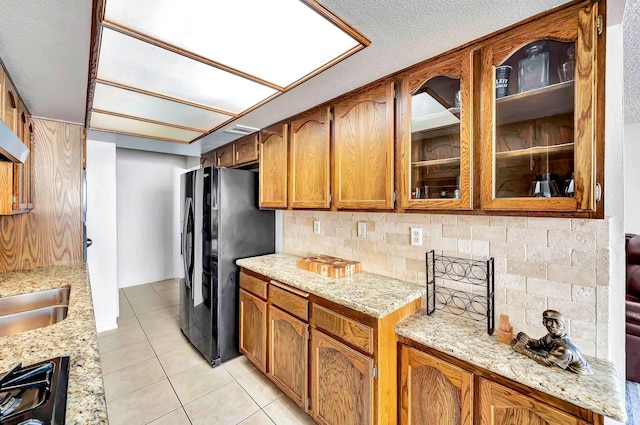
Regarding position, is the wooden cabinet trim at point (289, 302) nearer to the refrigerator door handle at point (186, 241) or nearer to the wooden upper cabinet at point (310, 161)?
the wooden upper cabinet at point (310, 161)

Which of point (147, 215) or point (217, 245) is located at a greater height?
point (147, 215)

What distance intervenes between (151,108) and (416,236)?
2126 mm

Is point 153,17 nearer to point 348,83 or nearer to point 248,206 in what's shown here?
point 348,83

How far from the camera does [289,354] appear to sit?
200 cm

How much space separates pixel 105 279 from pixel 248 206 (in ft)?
6.88

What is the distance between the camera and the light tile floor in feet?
6.25

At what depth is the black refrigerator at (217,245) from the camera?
2.49 meters

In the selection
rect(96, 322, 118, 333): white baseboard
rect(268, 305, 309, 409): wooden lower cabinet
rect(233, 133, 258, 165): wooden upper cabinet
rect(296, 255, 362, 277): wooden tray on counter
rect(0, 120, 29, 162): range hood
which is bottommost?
rect(96, 322, 118, 333): white baseboard

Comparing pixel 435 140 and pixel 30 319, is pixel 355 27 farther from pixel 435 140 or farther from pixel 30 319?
pixel 30 319

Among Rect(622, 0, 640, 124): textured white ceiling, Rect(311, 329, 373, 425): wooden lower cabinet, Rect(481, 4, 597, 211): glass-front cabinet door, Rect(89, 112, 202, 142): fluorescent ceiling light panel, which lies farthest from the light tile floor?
Rect(622, 0, 640, 124): textured white ceiling

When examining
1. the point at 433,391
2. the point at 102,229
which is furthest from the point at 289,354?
the point at 102,229

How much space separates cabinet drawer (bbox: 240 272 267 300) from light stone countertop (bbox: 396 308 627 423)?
3.76 feet

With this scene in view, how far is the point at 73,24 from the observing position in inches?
43.9

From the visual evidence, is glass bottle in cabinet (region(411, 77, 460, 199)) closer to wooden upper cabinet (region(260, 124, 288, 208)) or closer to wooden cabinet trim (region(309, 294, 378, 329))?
wooden cabinet trim (region(309, 294, 378, 329))
